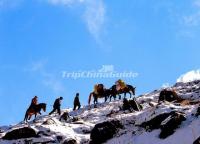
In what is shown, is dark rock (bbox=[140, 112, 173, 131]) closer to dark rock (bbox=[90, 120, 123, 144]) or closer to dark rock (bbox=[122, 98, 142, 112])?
dark rock (bbox=[90, 120, 123, 144])

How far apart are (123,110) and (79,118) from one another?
3.12 meters

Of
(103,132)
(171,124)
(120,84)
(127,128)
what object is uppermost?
(120,84)

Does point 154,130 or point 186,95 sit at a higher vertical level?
point 186,95

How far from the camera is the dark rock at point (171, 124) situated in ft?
66.5

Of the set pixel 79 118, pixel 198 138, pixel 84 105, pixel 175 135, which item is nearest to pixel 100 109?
pixel 79 118

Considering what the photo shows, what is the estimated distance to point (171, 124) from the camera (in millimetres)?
20844

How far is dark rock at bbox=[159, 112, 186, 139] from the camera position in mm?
20281

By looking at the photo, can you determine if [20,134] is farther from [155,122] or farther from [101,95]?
[101,95]

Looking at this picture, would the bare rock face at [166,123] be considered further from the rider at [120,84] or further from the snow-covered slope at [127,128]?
the rider at [120,84]

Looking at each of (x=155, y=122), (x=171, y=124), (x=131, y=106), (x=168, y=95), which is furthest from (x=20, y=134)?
(x=168, y=95)

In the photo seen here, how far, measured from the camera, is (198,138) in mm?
16672

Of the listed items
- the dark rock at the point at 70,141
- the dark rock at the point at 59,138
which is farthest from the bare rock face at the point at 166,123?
the dark rock at the point at 59,138

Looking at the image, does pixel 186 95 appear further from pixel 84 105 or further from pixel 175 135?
pixel 175 135

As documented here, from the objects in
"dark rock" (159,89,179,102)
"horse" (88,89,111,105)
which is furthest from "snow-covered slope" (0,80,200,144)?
"horse" (88,89,111,105)
